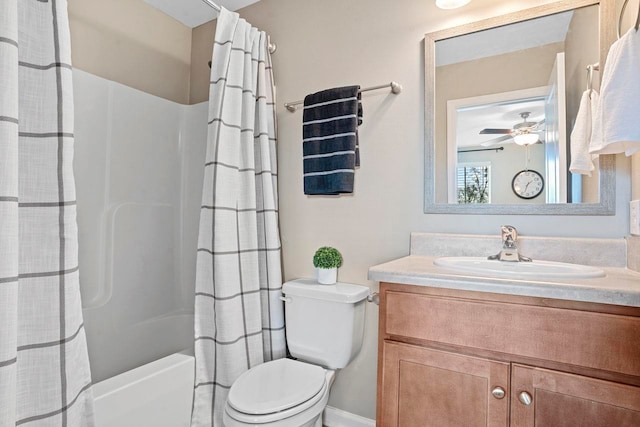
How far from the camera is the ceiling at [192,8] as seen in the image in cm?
222

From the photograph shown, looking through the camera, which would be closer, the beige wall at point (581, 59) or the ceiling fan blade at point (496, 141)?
the beige wall at point (581, 59)

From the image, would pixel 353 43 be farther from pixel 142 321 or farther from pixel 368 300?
pixel 142 321

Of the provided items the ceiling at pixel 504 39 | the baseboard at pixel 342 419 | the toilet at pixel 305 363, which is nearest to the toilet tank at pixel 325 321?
the toilet at pixel 305 363

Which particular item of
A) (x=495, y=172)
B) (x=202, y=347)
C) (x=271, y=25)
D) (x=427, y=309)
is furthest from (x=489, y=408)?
(x=271, y=25)

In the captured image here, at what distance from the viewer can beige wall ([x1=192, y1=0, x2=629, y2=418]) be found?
1.61 meters

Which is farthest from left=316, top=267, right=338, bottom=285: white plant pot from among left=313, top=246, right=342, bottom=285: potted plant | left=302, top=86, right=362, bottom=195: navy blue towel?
left=302, top=86, right=362, bottom=195: navy blue towel

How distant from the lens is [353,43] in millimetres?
1800

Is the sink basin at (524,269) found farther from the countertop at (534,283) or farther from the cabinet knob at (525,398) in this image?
the cabinet knob at (525,398)

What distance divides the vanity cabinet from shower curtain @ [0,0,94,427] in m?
0.97

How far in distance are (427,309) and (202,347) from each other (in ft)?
3.51

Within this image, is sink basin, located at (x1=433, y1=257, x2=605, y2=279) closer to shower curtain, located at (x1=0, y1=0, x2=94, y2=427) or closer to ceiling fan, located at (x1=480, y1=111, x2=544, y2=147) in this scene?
ceiling fan, located at (x1=480, y1=111, x2=544, y2=147)

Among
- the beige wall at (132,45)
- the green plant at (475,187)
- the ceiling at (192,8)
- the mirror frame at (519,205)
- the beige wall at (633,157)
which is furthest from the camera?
the ceiling at (192,8)

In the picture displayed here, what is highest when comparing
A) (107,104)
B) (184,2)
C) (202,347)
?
(184,2)

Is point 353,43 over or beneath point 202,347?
over
